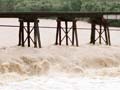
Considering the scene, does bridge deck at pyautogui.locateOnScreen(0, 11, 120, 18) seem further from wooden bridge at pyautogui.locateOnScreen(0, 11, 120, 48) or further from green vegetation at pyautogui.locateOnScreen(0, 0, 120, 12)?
green vegetation at pyautogui.locateOnScreen(0, 0, 120, 12)

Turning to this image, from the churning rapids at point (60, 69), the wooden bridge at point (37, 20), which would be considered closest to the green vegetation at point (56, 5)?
the wooden bridge at point (37, 20)

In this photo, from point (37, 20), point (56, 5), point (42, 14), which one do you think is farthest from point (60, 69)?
point (56, 5)

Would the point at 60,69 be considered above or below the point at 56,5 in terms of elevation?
below

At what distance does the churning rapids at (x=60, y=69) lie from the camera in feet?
46.8

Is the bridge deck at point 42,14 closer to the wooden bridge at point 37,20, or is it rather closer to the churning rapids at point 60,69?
the wooden bridge at point 37,20

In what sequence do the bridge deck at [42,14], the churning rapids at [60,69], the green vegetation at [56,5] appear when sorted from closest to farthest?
the churning rapids at [60,69], the bridge deck at [42,14], the green vegetation at [56,5]

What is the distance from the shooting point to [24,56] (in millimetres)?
18453

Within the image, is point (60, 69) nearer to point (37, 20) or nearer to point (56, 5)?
point (37, 20)

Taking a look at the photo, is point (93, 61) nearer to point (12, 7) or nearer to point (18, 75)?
point (18, 75)

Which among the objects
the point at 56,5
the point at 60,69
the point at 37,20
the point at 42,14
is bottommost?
the point at 60,69

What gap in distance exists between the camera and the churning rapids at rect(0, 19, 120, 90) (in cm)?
1425

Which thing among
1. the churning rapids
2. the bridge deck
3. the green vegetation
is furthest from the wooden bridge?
the green vegetation

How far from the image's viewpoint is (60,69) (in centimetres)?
1734

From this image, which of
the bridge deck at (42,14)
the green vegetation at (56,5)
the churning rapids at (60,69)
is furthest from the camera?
the green vegetation at (56,5)
